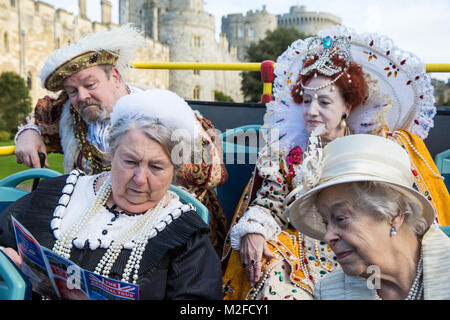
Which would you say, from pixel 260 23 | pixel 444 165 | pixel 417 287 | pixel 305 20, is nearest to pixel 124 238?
pixel 417 287

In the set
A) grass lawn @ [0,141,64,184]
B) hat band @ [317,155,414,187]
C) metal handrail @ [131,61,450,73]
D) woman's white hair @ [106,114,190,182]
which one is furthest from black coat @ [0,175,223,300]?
grass lawn @ [0,141,64,184]

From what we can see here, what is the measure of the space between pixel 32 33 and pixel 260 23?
40.6m

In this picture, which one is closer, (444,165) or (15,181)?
(15,181)

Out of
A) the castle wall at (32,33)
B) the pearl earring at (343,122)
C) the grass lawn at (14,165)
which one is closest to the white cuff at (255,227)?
the pearl earring at (343,122)

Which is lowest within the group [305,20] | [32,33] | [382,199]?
[382,199]

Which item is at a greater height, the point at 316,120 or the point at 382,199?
the point at 316,120

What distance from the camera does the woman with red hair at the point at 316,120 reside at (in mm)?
2322

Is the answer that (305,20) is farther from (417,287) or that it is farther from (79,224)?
(417,287)

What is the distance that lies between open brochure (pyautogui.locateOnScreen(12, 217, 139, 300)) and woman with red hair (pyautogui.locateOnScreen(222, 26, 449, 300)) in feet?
2.74

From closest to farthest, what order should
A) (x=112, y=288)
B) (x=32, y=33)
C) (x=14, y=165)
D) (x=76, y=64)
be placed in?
(x=112, y=288) < (x=76, y=64) < (x=14, y=165) < (x=32, y=33)

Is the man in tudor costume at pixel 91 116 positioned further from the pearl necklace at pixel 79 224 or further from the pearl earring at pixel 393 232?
the pearl earring at pixel 393 232

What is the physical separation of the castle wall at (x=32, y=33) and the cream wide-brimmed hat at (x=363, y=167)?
21550 mm

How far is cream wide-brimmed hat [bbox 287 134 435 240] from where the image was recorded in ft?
4.44

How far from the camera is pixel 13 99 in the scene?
851 inches
